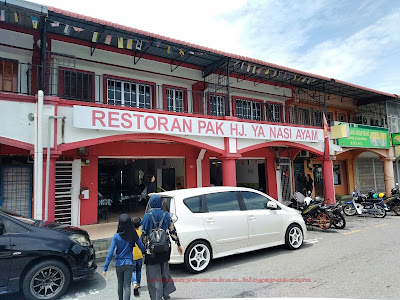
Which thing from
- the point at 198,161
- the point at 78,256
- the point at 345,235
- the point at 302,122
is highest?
the point at 302,122

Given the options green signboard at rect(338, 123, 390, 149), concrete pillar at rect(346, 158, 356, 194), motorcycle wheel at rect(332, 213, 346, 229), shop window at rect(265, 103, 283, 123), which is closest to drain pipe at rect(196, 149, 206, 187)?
shop window at rect(265, 103, 283, 123)

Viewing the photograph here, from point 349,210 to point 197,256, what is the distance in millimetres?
9736

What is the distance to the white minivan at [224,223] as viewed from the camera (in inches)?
219

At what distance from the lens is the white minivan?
555 centimetres

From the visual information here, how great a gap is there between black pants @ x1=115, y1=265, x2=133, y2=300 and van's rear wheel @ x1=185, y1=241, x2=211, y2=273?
166 centimetres

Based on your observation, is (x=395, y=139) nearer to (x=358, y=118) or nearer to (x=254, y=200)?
(x=358, y=118)

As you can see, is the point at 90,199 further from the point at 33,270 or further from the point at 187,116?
the point at 33,270

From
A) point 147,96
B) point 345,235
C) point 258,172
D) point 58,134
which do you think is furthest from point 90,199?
point 258,172

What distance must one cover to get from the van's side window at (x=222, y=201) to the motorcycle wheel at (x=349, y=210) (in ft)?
27.9

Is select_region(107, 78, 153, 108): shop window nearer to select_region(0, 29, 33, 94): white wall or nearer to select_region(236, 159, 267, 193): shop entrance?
select_region(0, 29, 33, 94): white wall

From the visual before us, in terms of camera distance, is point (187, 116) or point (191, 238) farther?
point (187, 116)

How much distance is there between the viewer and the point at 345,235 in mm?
8484

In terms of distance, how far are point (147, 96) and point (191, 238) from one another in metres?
6.87

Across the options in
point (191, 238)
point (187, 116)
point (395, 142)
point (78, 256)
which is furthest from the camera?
point (395, 142)
